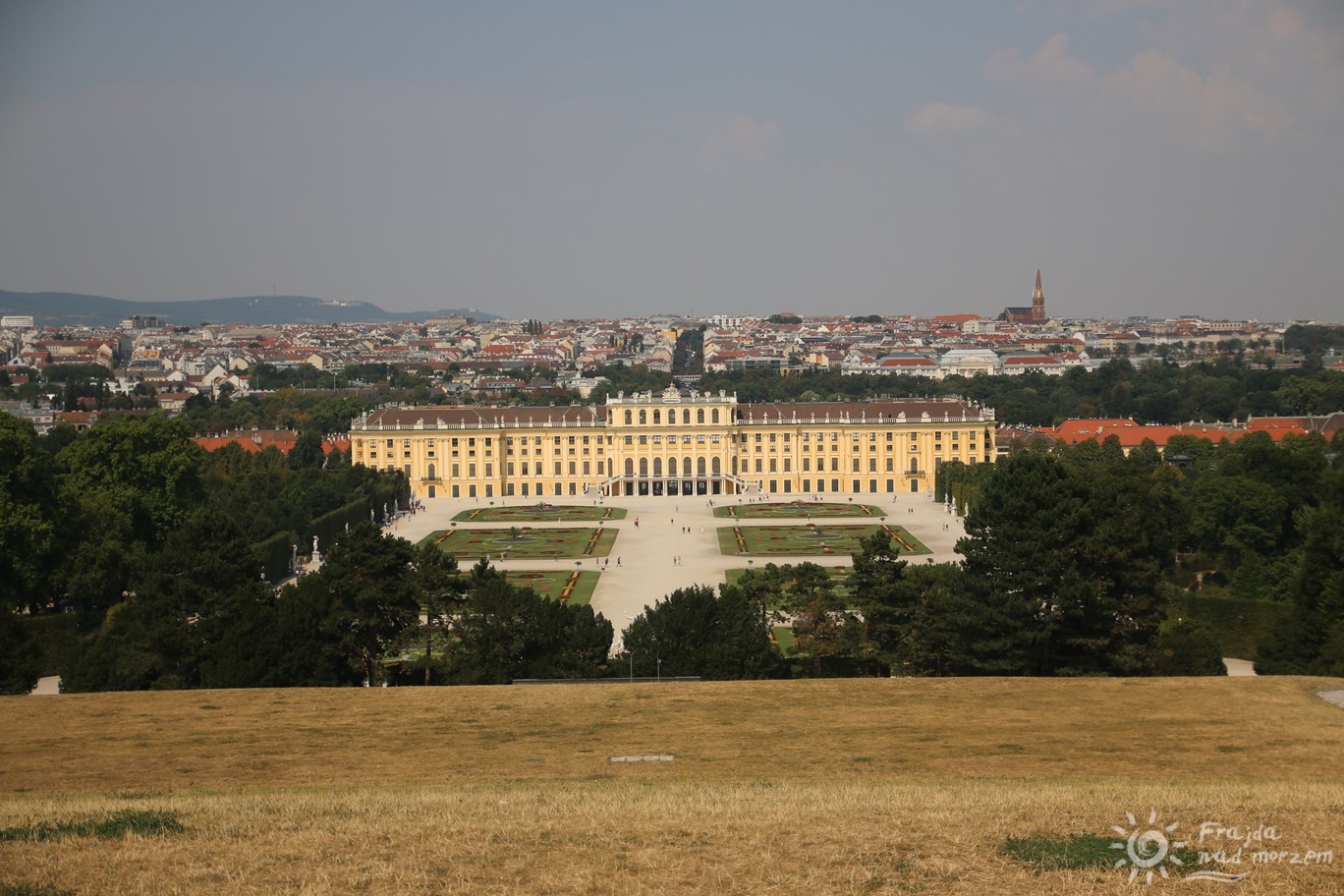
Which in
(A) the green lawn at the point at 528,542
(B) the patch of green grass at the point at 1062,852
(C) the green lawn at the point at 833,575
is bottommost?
(A) the green lawn at the point at 528,542

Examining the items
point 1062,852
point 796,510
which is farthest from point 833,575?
point 1062,852

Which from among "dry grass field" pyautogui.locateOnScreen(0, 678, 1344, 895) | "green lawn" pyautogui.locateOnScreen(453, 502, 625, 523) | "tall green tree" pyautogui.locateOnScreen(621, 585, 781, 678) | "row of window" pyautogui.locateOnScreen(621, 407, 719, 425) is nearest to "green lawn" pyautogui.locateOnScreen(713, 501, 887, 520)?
"green lawn" pyautogui.locateOnScreen(453, 502, 625, 523)

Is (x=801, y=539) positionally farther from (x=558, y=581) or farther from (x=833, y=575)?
(x=558, y=581)

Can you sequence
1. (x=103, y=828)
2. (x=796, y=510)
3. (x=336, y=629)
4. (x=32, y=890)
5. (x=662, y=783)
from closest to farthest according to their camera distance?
(x=32, y=890) → (x=103, y=828) → (x=662, y=783) → (x=336, y=629) → (x=796, y=510)

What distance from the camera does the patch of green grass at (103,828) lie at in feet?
44.8

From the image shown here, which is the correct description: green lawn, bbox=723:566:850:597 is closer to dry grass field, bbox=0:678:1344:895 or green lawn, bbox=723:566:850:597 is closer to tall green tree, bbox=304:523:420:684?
tall green tree, bbox=304:523:420:684

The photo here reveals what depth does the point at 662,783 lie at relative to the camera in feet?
55.6

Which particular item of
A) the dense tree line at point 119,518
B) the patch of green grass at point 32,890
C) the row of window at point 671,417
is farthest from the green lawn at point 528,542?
the patch of green grass at point 32,890

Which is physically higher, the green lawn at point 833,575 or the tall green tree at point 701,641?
the tall green tree at point 701,641

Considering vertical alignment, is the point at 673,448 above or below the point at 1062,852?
below

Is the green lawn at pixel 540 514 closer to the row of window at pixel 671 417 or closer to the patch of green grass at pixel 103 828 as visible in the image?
the row of window at pixel 671 417

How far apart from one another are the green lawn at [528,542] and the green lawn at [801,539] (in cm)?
521

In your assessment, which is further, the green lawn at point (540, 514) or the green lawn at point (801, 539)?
the green lawn at point (540, 514)

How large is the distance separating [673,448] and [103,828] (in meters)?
70.3
